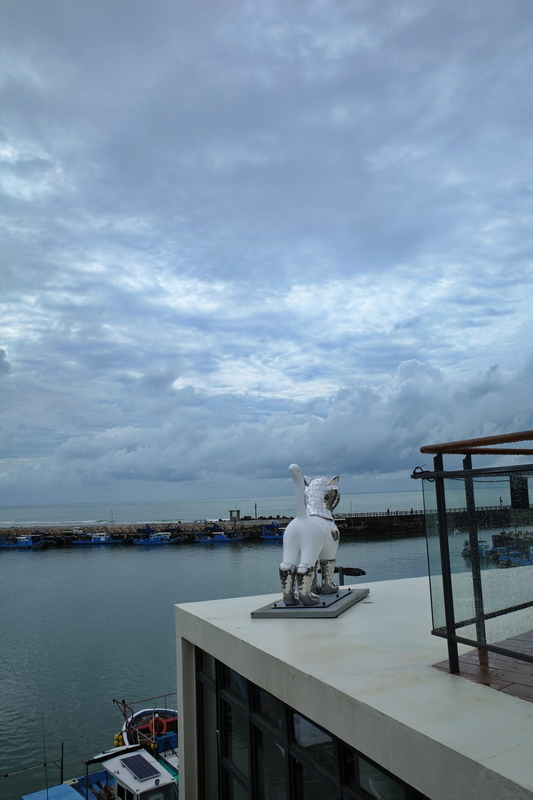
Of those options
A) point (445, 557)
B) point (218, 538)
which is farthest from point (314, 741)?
point (218, 538)

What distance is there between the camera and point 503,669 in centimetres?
493

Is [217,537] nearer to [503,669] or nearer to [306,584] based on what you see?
[306,584]

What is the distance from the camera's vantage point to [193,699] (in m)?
8.30

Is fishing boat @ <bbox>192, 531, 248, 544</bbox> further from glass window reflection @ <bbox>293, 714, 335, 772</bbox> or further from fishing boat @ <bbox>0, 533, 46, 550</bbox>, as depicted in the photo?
glass window reflection @ <bbox>293, 714, 335, 772</bbox>

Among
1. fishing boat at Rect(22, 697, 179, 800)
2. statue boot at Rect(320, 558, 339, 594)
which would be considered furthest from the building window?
fishing boat at Rect(22, 697, 179, 800)

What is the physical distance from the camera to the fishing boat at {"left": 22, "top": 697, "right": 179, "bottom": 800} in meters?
12.7

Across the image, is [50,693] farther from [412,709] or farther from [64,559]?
[64,559]

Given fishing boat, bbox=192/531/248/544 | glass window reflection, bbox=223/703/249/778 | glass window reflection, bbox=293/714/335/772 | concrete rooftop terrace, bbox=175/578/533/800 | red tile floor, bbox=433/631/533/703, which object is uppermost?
red tile floor, bbox=433/631/533/703

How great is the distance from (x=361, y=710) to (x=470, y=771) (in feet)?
3.73

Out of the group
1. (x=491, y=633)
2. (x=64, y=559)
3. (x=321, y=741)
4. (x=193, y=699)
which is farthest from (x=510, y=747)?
(x=64, y=559)

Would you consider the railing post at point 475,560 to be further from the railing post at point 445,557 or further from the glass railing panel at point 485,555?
the railing post at point 445,557

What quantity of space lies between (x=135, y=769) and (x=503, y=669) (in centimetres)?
1150

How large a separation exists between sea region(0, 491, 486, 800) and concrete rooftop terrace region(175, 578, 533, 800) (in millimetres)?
9161

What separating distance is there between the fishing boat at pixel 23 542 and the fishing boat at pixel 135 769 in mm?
64866
